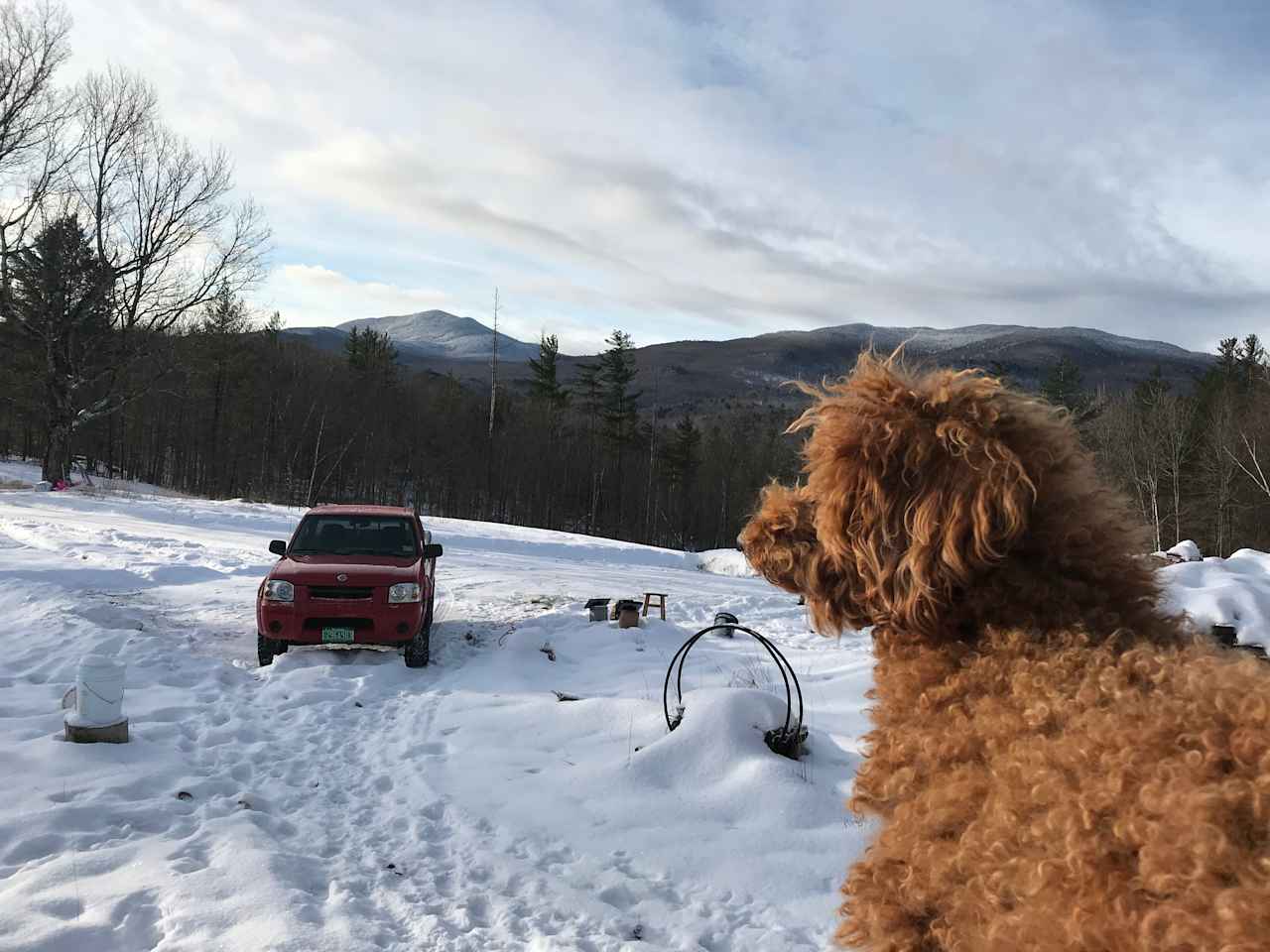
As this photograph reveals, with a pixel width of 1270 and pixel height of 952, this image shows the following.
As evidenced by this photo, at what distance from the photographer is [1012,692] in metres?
1.58

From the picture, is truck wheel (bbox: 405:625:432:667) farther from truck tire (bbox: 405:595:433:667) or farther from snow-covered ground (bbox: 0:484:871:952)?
snow-covered ground (bbox: 0:484:871:952)

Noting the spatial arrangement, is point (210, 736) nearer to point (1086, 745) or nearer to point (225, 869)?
point (225, 869)

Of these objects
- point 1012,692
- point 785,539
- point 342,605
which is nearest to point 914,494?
point 785,539

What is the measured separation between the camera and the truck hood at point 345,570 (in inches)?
347

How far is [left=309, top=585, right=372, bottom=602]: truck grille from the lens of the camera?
8.77 metres

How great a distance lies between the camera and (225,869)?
4023 mm

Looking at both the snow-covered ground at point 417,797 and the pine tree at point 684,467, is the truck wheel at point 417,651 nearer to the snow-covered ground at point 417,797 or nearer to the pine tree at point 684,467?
the snow-covered ground at point 417,797

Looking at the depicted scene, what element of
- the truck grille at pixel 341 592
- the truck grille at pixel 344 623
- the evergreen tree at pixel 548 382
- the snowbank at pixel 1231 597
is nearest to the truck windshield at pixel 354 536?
the truck grille at pixel 341 592

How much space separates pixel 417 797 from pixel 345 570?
13.9 ft

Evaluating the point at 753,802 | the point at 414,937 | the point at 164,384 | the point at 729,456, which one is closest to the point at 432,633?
the point at 753,802

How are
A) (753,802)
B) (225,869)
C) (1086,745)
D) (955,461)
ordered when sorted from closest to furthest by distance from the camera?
(1086,745) → (955,461) → (225,869) → (753,802)

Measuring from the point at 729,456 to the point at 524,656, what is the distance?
2542 inches

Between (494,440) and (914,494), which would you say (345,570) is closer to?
(914,494)

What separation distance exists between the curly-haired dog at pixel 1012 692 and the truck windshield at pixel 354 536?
8702mm
